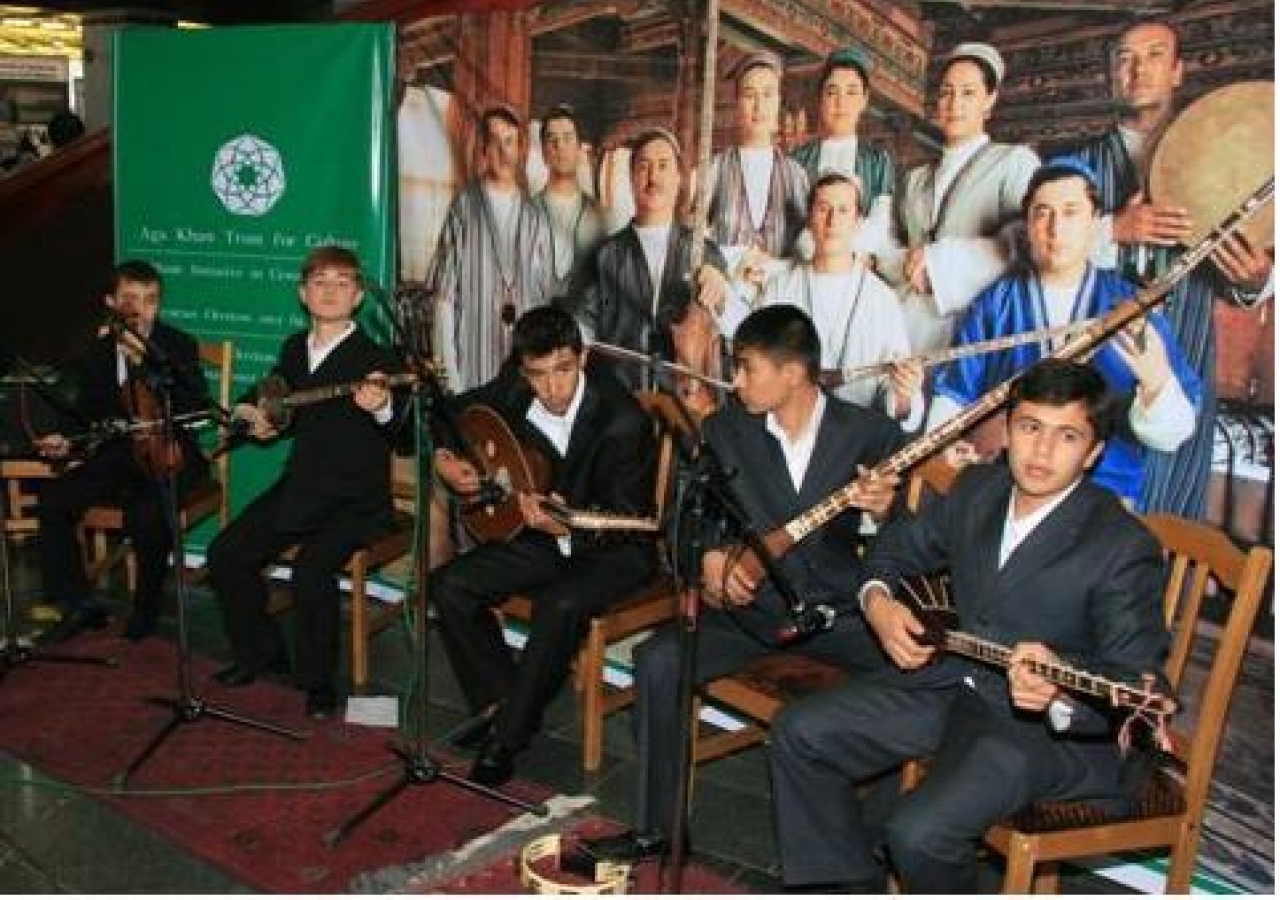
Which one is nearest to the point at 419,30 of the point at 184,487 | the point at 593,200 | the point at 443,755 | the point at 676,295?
the point at 593,200

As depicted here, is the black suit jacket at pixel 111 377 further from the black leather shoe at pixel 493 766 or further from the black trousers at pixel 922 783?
the black trousers at pixel 922 783

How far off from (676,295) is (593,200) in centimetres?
47

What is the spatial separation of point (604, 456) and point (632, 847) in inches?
43.5

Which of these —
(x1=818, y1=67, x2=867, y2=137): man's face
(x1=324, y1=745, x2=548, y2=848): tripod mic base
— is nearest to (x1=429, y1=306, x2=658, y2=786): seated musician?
(x1=324, y1=745, x2=548, y2=848): tripod mic base

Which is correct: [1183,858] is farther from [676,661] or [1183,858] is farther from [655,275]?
[655,275]

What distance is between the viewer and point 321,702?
3965 millimetres

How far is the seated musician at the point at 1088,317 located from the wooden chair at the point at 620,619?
936 mm

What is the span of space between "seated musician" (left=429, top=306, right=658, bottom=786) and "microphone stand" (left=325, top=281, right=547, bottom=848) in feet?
0.53

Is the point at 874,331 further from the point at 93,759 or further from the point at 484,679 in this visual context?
the point at 93,759

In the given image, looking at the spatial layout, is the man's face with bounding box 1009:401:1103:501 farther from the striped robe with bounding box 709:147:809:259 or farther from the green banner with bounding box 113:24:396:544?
the green banner with bounding box 113:24:396:544

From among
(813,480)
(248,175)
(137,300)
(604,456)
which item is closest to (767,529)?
(813,480)

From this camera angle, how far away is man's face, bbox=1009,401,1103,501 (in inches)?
100

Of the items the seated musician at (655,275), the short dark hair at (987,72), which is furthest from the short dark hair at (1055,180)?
the seated musician at (655,275)

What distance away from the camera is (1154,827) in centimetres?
258
